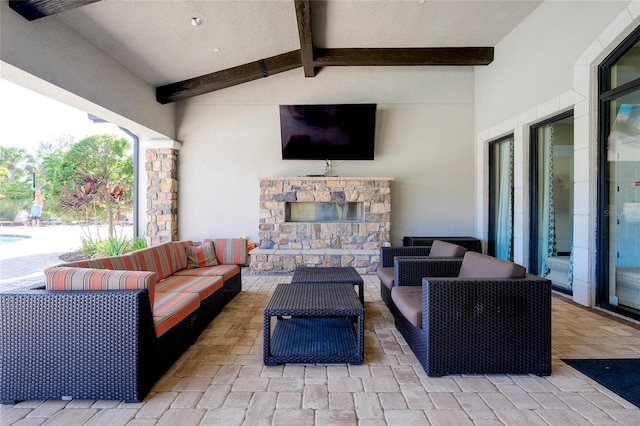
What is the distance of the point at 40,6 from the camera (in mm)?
2779

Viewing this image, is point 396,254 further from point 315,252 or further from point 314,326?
point 315,252

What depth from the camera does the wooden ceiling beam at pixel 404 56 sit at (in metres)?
5.08

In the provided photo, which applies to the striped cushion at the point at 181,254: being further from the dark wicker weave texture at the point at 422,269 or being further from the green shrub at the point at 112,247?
the dark wicker weave texture at the point at 422,269

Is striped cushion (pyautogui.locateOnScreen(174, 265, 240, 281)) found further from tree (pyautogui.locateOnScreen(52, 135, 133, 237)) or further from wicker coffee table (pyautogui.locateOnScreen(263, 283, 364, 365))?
tree (pyautogui.locateOnScreen(52, 135, 133, 237))

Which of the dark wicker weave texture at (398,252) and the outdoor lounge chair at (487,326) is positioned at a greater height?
the dark wicker weave texture at (398,252)

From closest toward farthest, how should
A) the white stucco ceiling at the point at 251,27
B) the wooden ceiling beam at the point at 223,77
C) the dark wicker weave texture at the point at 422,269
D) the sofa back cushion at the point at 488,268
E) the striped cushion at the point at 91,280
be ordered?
the striped cushion at the point at 91,280 → the sofa back cushion at the point at 488,268 → the dark wicker weave texture at the point at 422,269 → the white stucco ceiling at the point at 251,27 → the wooden ceiling beam at the point at 223,77

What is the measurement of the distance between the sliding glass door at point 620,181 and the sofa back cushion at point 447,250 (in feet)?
5.28

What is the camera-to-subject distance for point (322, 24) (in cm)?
441

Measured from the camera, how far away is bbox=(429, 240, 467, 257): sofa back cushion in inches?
123

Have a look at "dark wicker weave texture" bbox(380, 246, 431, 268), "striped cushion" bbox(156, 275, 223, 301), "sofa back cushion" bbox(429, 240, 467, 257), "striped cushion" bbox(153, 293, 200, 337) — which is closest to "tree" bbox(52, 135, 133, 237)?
"striped cushion" bbox(156, 275, 223, 301)

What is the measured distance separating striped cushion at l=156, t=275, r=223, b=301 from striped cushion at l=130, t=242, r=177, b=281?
0.11 meters

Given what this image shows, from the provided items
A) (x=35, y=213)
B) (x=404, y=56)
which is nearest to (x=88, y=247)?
(x=35, y=213)

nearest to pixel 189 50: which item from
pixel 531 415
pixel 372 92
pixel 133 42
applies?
pixel 133 42

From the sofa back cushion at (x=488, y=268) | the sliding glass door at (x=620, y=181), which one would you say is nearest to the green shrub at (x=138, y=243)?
the sofa back cushion at (x=488, y=268)
